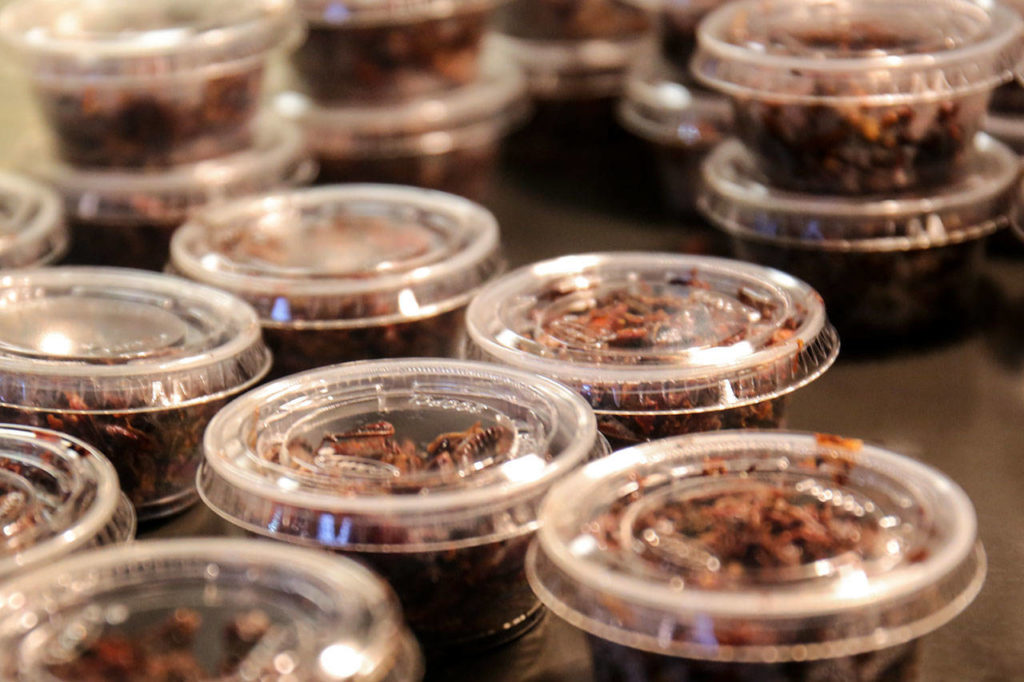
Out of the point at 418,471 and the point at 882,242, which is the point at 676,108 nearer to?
the point at 882,242

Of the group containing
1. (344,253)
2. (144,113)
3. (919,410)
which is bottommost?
(919,410)

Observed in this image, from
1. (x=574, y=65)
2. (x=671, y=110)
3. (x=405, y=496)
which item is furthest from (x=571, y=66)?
(x=405, y=496)

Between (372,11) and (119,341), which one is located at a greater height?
(372,11)

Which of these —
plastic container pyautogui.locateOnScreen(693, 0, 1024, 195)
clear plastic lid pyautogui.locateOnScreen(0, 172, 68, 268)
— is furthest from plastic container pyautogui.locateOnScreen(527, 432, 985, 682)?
clear plastic lid pyautogui.locateOnScreen(0, 172, 68, 268)

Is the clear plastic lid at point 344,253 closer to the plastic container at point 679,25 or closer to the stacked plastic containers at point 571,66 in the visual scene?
the plastic container at point 679,25

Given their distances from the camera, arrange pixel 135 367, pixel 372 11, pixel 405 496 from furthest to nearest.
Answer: pixel 372 11 → pixel 135 367 → pixel 405 496

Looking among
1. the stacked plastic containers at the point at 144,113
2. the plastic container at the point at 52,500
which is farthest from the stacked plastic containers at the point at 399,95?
the plastic container at the point at 52,500

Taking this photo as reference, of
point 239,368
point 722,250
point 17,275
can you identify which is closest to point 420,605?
point 239,368

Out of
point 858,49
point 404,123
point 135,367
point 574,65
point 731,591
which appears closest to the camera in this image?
point 731,591

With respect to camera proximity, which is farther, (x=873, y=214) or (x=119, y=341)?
(x=873, y=214)
